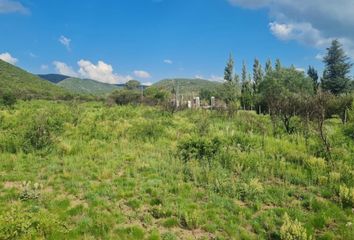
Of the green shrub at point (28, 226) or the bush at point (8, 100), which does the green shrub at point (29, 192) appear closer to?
the green shrub at point (28, 226)

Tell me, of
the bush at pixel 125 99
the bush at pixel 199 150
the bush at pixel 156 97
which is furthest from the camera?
the bush at pixel 125 99

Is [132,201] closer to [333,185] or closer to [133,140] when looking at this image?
[333,185]

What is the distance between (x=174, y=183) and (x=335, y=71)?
150 feet

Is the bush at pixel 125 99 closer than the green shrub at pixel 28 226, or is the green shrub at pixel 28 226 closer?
the green shrub at pixel 28 226

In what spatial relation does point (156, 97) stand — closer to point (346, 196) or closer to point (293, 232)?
point (346, 196)

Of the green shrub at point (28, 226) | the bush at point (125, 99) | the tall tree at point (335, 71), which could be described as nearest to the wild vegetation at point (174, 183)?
the green shrub at point (28, 226)

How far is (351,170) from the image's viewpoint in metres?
7.56

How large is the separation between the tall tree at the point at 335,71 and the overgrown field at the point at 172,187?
36.9 meters

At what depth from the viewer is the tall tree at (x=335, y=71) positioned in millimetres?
43625

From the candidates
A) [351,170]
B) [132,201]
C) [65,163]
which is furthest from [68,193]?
[351,170]

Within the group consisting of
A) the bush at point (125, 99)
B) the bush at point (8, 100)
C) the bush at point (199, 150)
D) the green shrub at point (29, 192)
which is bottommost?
the green shrub at point (29, 192)

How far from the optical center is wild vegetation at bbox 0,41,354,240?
5164 mm

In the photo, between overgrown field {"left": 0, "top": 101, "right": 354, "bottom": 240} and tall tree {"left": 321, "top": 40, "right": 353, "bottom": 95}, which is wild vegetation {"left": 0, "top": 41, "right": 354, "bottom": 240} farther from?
tall tree {"left": 321, "top": 40, "right": 353, "bottom": 95}

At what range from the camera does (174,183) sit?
23.3 ft
